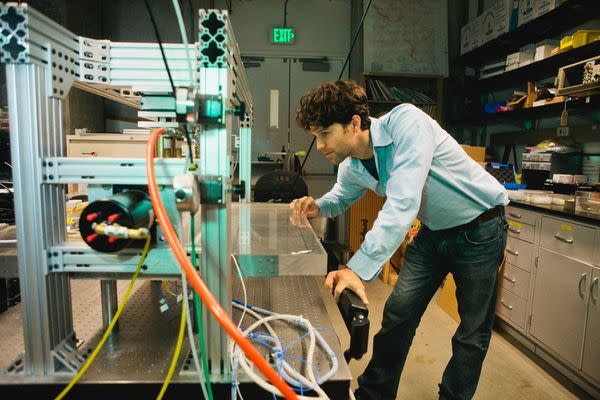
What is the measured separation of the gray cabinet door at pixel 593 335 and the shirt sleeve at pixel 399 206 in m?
1.30

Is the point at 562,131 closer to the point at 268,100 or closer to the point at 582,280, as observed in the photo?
the point at 582,280

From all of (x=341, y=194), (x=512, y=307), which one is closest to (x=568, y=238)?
(x=512, y=307)

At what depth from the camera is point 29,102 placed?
612mm

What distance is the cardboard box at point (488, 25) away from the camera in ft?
10.3

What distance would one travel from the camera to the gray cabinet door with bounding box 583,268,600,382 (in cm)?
164

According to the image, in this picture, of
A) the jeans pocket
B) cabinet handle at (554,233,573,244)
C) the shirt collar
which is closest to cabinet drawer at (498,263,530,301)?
cabinet handle at (554,233,573,244)

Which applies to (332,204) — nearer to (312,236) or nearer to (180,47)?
(312,236)

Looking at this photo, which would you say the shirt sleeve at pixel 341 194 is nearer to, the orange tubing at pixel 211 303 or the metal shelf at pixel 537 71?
the orange tubing at pixel 211 303

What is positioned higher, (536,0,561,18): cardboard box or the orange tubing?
(536,0,561,18): cardboard box

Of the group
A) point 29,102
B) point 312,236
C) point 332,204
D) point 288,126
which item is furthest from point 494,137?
point 29,102

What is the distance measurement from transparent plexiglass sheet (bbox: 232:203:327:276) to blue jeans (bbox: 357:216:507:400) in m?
0.53

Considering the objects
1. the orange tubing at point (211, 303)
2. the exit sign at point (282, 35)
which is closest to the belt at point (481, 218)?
the orange tubing at point (211, 303)

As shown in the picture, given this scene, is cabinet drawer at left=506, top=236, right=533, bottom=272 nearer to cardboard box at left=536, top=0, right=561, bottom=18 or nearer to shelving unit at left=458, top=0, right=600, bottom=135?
shelving unit at left=458, top=0, right=600, bottom=135

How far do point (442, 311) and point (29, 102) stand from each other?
106 inches
